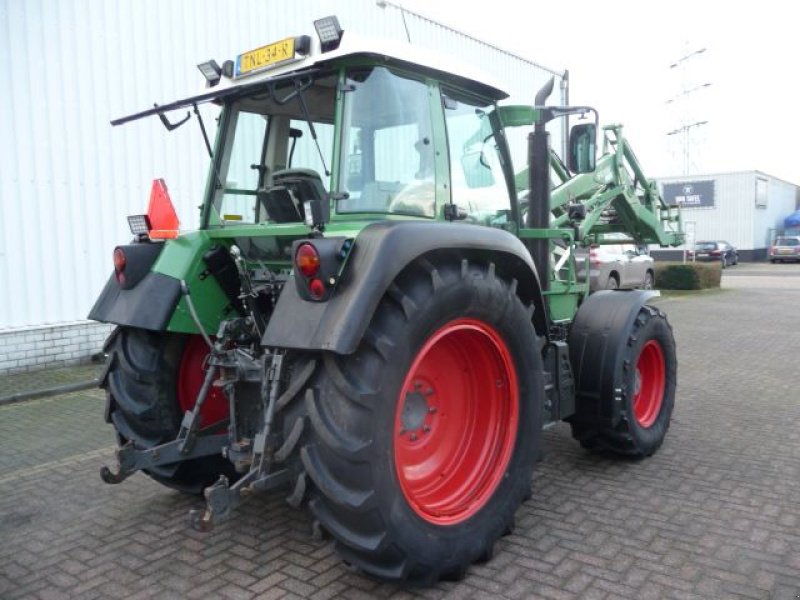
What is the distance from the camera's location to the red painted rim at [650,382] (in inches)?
202

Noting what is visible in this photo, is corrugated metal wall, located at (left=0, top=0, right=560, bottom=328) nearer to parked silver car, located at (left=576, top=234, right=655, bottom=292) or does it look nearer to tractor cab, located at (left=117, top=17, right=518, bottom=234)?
tractor cab, located at (left=117, top=17, right=518, bottom=234)

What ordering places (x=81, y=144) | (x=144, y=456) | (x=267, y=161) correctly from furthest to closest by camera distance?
(x=81, y=144) → (x=267, y=161) → (x=144, y=456)

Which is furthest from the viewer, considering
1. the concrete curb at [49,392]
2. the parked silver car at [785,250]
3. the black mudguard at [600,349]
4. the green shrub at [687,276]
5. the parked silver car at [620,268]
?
the parked silver car at [785,250]

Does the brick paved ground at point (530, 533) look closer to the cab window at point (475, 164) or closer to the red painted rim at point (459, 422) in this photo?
the red painted rim at point (459, 422)

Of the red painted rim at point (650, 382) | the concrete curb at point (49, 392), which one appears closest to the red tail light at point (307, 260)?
the red painted rim at point (650, 382)

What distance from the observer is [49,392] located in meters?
Result: 7.27

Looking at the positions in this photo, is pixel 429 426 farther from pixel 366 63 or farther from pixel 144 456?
pixel 366 63

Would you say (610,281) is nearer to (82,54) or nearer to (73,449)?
(82,54)

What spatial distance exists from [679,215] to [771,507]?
3.96 meters

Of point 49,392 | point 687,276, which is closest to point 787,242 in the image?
point 687,276

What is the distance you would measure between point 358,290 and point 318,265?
0.20 meters

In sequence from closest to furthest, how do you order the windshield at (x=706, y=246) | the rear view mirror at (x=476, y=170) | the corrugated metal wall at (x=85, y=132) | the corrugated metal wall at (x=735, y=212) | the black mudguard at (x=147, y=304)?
the black mudguard at (x=147, y=304) < the rear view mirror at (x=476, y=170) < the corrugated metal wall at (x=85, y=132) < the windshield at (x=706, y=246) < the corrugated metal wall at (x=735, y=212)

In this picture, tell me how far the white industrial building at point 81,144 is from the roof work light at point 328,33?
429cm

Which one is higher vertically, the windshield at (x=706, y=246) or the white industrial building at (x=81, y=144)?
the white industrial building at (x=81, y=144)
